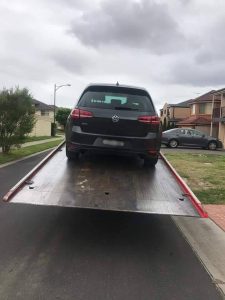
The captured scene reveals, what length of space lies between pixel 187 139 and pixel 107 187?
79.7 ft

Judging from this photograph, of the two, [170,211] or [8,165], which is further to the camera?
[8,165]

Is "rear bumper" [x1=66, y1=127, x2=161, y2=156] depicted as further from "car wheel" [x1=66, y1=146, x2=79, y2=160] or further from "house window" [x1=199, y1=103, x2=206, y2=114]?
"house window" [x1=199, y1=103, x2=206, y2=114]

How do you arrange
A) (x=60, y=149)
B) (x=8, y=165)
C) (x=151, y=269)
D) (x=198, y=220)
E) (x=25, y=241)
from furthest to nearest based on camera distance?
1. (x=8, y=165)
2. (x=60, y=149)
3. (x=198, y=220)
4. (x=25, y=241)
5. (x=151, y=269)

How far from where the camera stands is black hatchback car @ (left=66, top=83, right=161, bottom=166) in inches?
282

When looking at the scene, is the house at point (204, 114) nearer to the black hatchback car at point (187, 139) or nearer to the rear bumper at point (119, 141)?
the black hatchback car at point (187, 139)

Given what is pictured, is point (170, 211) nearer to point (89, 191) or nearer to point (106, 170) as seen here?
point (89, 191)

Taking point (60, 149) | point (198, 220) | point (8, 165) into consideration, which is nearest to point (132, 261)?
point (198, 220)

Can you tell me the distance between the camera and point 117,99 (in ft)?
24.5

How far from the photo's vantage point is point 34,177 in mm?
6910

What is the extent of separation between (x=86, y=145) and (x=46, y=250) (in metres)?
2.04

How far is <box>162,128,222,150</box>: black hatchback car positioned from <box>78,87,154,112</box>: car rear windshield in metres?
22.0

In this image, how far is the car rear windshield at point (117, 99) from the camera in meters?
7.37

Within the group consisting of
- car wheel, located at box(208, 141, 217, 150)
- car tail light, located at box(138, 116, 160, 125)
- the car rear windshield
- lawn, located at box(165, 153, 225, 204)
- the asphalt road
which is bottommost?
the asphalt road

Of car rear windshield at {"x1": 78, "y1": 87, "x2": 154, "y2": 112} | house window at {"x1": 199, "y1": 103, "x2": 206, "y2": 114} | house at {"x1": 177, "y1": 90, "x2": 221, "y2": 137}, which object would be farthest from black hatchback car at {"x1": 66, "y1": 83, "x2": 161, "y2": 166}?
house window at {"x1": 199, "y1": 103, "x2": 206, "y2": 114}
